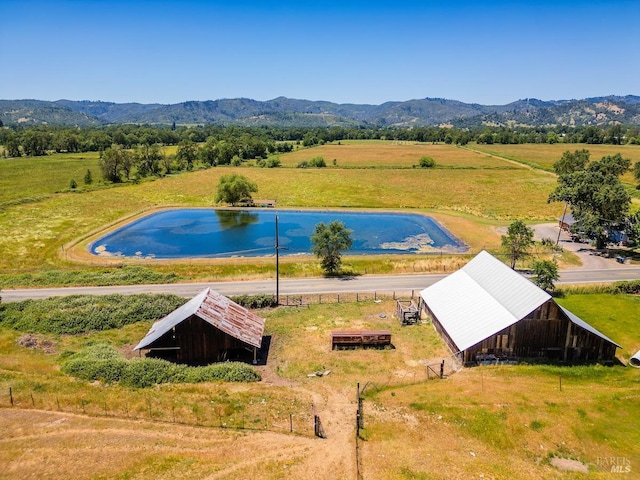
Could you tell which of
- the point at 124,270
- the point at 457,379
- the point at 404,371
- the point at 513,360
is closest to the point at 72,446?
the point at 404,371

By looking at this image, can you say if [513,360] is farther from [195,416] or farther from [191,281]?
[191,281]

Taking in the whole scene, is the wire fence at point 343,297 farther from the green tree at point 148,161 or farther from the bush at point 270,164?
the bush at point 270,164

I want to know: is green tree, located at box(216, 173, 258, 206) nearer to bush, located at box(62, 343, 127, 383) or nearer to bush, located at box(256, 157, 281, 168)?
bush, located at box(256, 157, 281, 168)

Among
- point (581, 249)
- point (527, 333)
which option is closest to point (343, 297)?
point (527, 333)

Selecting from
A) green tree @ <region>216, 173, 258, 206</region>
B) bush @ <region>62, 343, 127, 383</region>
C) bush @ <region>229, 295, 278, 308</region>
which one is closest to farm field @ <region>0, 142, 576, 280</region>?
green tree @ <region>216, 173, 258, 206</region>

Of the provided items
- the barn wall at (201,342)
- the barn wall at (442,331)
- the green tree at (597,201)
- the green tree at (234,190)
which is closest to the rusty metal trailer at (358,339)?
the barn wall at (442,331)

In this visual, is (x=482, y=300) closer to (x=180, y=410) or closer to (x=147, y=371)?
(x=180, y=410)
